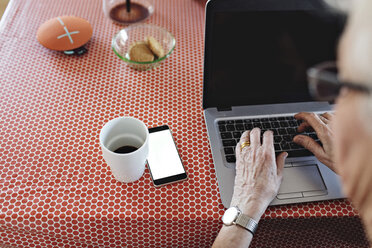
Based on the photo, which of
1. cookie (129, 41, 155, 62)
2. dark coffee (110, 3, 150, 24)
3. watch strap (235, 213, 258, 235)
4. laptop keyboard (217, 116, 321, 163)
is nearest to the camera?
watch strap (235, 213, 258, 235)

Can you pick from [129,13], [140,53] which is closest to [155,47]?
[140,53]

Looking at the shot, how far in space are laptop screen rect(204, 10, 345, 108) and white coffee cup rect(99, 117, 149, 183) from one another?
8.8 inches

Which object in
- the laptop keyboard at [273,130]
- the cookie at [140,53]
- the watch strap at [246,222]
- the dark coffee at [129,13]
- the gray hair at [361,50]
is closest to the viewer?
the gray hair at [361,50]

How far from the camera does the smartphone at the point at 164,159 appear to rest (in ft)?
2.62

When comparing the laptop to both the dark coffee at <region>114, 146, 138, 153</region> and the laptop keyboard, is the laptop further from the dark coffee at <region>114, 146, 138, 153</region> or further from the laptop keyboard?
the dark coffee at <region>114, 146, 138, 153</region>

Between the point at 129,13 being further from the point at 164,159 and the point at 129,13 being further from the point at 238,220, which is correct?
the point at 238,220

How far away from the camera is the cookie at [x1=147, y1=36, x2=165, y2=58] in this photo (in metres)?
1.03

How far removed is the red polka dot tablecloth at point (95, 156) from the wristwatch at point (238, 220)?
31mm

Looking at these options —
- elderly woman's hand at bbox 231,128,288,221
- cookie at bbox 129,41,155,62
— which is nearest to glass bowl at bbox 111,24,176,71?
cookie at bbox 129,41,155,62

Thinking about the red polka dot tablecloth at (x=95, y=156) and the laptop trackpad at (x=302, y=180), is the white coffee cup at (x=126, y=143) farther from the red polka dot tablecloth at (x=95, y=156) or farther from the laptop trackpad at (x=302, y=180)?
the laptop trackpad at (x=302, y=180)

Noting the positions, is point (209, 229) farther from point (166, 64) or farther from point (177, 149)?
point (166, 64)

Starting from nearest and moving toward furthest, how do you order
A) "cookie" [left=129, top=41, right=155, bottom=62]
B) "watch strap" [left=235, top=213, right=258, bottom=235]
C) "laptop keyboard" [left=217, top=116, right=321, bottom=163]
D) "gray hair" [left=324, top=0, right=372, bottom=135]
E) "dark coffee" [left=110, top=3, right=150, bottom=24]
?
"gray hair" [left=324, top=0, right=372, bottom=135]
"watch strap" [left=235, top=213, right=258, bottom=235]
"laptop keyboard" [left=217, top=116, right=321, bottom=163]
"cookie" [left=129, top=41, right=155, bottom=62]
"dark coffee" [left=110, top=3, right=150, bottom=24]

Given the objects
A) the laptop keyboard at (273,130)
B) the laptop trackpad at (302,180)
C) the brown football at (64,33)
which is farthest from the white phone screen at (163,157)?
the brown football at (64,33)

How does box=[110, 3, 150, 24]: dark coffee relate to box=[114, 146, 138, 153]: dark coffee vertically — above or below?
above
